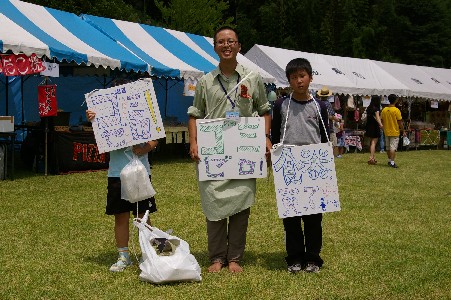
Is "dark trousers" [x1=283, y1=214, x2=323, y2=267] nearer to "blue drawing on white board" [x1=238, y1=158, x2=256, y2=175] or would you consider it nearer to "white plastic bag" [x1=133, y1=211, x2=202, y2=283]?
"blue drawing on white board" [x1=238, y1=158, x2=256, y2=175]

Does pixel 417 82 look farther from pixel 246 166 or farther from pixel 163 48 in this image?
pixel 246 166

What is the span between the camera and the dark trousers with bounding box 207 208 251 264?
485 cm

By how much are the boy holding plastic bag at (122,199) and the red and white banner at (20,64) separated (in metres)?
5.82

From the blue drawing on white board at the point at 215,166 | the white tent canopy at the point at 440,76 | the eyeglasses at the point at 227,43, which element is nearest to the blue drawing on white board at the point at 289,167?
the blue drawing on white board at the point at 215,166

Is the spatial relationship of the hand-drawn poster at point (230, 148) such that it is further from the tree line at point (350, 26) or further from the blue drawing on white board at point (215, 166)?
the tree line at point (350, 26)

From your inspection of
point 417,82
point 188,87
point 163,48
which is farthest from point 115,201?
point 417,82

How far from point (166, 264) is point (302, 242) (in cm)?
113

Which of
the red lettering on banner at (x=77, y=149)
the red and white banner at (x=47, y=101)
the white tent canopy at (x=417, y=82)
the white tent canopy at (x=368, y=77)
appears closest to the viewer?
the red and white banner at (x=47, y=101)

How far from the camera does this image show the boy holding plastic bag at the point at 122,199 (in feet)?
15.7

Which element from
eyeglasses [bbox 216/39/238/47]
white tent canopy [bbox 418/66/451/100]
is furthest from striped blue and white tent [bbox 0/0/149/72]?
white tent canopy [bbox 418/66/451/100]

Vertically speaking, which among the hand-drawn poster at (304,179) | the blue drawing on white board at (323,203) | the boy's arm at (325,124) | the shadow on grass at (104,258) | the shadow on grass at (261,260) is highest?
the boy's arm at (325,124)

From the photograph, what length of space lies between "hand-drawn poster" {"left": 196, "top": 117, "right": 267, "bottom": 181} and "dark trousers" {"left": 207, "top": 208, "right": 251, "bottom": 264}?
1.10ft

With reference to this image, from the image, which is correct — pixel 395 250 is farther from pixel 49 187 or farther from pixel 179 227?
pixel 49 187

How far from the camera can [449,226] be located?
23.1 feet
